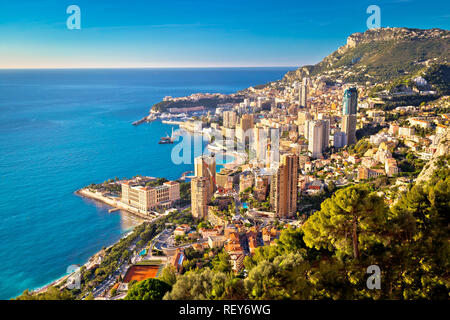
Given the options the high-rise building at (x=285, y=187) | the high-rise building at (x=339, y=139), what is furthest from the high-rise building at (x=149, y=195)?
the high-rise building at (x=339, y=139)

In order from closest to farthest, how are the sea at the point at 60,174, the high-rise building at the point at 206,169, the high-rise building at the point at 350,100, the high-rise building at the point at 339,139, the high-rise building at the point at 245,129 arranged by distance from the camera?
the sea at the point at 60,174
the high-rise building at the point at 206,169
the high-rise building at the point at 339,139
the high-rise building at the point at 350,100
the high-rise building at the point at 245,129

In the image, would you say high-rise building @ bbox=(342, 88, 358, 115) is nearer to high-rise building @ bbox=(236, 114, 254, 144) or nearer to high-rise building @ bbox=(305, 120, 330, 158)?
high-rise building @ bbox=(305, 120, 330, 158)

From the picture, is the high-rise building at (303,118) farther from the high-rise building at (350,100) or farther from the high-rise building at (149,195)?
the high-rise building at (149,195)

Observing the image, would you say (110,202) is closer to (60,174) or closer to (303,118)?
(60,174)

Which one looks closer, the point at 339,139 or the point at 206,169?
the point at 206,169

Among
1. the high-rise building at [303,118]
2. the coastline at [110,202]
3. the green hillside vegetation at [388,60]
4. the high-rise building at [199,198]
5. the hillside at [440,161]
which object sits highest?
the green hillside vegetation at [388,60]

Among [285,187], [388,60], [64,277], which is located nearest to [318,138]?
[285,187]
